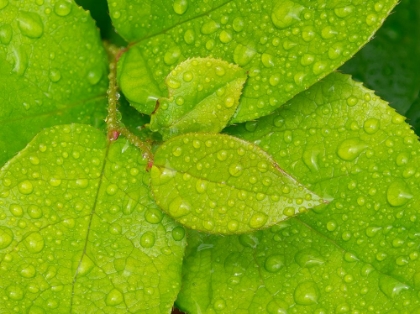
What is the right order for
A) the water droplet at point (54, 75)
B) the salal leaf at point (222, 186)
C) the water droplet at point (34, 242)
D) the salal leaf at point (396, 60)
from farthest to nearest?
the salal leaf at point (396, 60) → the water droplet at point (54, 75) → the water droplet at point (34, 242) → the salal leaf at point (222, 186)

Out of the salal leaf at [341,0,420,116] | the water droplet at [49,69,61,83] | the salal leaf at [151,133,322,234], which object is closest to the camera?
the salal leaf at [151,133,322,234]

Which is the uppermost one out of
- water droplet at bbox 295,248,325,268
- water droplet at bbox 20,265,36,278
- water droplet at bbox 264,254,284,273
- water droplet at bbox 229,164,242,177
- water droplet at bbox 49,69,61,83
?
water droplet at bbox 49,69,61,83

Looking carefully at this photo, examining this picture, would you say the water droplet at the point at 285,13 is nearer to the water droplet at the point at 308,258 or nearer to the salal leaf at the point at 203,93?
the salal leaf at the point at 203,93

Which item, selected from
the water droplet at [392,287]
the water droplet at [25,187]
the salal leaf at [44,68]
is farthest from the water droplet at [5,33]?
the water droplet at [392,287]

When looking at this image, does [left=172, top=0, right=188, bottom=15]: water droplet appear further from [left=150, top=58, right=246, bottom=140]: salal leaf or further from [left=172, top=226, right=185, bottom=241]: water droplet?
[left=172, top=226, right=185, bottom=241]: water droplet

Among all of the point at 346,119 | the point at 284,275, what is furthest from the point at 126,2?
the point at 284,275

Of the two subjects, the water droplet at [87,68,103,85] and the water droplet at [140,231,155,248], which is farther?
the water droplet at [87,68,103,85]

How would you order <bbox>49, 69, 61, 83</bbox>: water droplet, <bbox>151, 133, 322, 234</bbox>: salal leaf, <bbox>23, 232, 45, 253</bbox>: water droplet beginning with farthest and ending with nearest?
1. <bbox>49, 69, 61, 83</bbox>: water droplet
2. <bbox>23, 232, 45, 253</bbox>: water droplet
3. <bbox>151, 133, 322, 234</bbox>: salal leaf

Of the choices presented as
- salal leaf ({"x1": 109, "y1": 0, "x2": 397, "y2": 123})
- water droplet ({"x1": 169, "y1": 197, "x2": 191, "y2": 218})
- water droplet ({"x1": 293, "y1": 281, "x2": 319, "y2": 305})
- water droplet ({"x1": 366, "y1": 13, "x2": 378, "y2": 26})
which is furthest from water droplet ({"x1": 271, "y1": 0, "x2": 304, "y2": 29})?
water droplet ({"x1": 293, "y1": 281, "x2": 319, "y2": 305})
